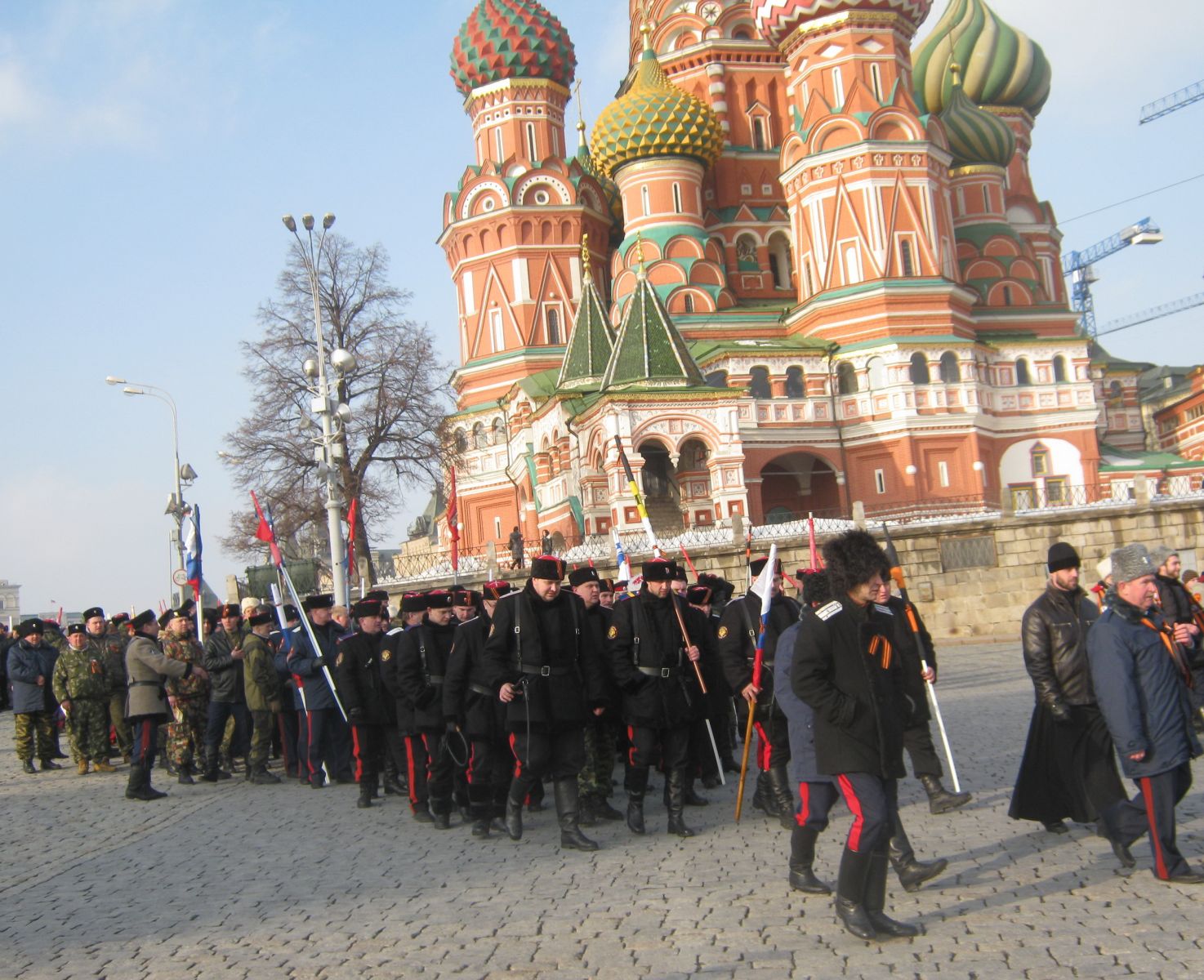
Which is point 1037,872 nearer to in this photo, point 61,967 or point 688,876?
point 688,876

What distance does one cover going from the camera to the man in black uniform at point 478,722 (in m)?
8.78

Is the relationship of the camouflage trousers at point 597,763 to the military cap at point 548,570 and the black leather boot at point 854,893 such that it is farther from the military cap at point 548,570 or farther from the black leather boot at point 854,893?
the black leather boot at point 854,893

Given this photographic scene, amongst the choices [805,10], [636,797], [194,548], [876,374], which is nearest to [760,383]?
[876,374]

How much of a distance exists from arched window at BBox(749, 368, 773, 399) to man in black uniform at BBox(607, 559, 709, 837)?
28.3m

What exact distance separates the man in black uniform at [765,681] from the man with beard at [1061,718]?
158 cm

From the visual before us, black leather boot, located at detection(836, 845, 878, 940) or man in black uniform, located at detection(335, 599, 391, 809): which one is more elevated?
man in black uniform, located at detection(335, 599, 391, 809)

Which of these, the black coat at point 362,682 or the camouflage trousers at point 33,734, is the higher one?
the black coat at point 362,682

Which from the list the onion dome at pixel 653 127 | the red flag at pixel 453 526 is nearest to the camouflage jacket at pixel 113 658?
the red flag at pixel 453 526

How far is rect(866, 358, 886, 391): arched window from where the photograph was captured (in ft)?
122

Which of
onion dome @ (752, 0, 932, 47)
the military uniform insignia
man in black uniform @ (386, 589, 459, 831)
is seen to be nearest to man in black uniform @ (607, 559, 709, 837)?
man in black uniform @ (386, 589, 459, 831)

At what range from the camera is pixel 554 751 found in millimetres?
8164

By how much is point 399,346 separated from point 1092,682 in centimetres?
2742

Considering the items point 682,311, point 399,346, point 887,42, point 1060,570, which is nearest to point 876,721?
point 1060,570

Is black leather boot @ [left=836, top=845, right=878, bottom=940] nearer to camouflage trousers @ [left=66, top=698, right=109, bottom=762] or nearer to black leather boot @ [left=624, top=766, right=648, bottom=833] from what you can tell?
black leather boot @ [left=624, top=766, right=648, bottom=833]
